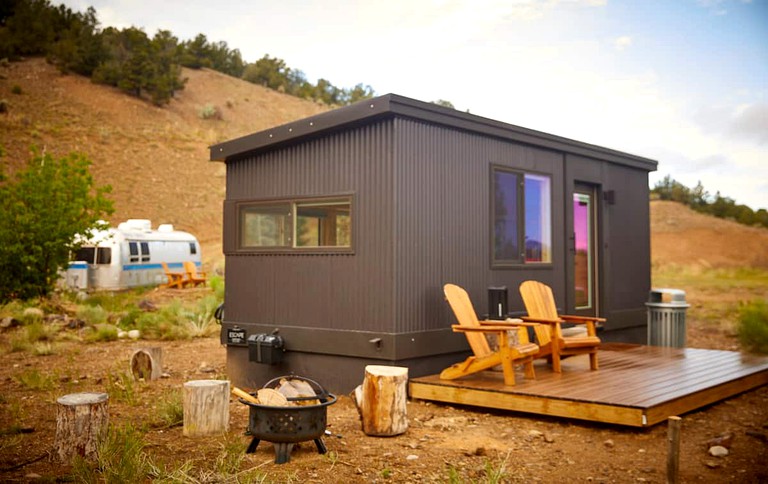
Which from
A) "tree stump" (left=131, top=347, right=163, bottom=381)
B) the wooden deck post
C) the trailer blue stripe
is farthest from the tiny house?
the trailer blue stripe

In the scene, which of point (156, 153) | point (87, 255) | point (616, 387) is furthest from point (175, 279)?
point (156, 153)

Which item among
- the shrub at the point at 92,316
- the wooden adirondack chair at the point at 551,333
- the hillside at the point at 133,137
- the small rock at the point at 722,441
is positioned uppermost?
the hillside at the point at 133,137

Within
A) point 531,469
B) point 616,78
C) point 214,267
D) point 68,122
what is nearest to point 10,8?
point 68,122

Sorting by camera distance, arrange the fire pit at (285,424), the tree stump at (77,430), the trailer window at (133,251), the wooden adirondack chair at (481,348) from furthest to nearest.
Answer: the trailer window at (133,251) < the wooden adirondack chair at (481,348) < the tree stump at (77,430) < the fire pit at (285,424)

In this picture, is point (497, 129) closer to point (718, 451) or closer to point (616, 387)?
point (616, 387)

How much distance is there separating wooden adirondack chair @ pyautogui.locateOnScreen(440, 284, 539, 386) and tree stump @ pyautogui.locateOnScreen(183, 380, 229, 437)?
2141 mm

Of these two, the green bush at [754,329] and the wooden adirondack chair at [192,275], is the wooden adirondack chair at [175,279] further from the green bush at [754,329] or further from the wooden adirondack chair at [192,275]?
the green bush at [754,329]

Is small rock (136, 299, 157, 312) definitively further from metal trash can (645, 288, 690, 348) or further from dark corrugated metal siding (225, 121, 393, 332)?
metal trash can (645, 288, 690, 348)

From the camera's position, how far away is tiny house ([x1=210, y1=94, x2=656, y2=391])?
6477mm

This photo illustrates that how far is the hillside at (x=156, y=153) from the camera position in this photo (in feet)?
99.4

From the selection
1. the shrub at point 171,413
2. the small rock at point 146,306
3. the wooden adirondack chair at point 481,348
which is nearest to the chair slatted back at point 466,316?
the wooden adirondack chair at point 481,348

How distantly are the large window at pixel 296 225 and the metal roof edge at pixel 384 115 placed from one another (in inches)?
26.6

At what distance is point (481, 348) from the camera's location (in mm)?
6273

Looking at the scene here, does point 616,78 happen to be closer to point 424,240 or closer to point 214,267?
point 214,267
